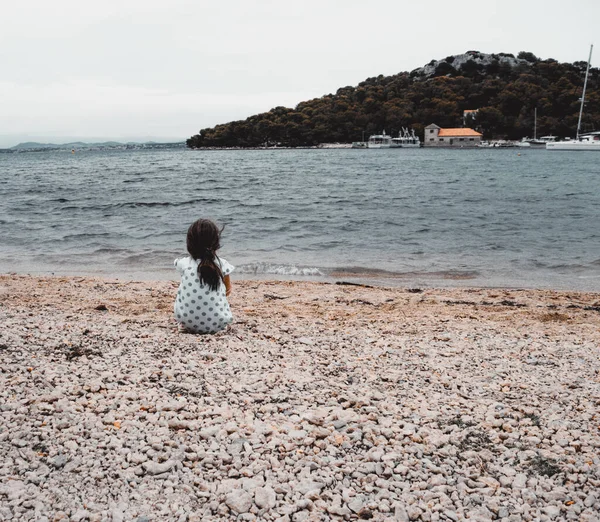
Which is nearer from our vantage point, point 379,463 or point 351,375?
point 379,463

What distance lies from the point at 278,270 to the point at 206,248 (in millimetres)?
6280

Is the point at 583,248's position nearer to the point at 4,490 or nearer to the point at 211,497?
the point at 211,497

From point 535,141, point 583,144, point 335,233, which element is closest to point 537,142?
point 535,141

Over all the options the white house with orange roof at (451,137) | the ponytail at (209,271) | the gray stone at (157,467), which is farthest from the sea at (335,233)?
the white house with orange roof at (451,137)

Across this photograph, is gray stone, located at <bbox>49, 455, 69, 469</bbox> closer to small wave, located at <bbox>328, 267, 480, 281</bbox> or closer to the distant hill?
small wave, located at <bbox>328, 267, 480, 281</bbox>

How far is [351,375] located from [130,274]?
27.3 feet

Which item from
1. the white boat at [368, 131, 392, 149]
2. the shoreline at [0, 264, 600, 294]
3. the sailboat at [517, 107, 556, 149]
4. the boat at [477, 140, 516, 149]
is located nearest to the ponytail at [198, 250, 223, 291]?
the shoreline at [0, 264, 600, 294]

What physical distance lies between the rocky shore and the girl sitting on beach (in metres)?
0.24

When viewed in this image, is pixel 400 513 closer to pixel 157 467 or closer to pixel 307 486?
pixel 307 486

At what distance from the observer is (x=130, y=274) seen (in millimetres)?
11328

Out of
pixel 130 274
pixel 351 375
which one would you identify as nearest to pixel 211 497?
pixel 351 375

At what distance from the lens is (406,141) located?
12000cm

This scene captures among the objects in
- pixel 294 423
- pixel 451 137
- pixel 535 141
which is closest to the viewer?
pixel 294 423

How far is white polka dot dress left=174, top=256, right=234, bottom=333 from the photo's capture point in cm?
541
